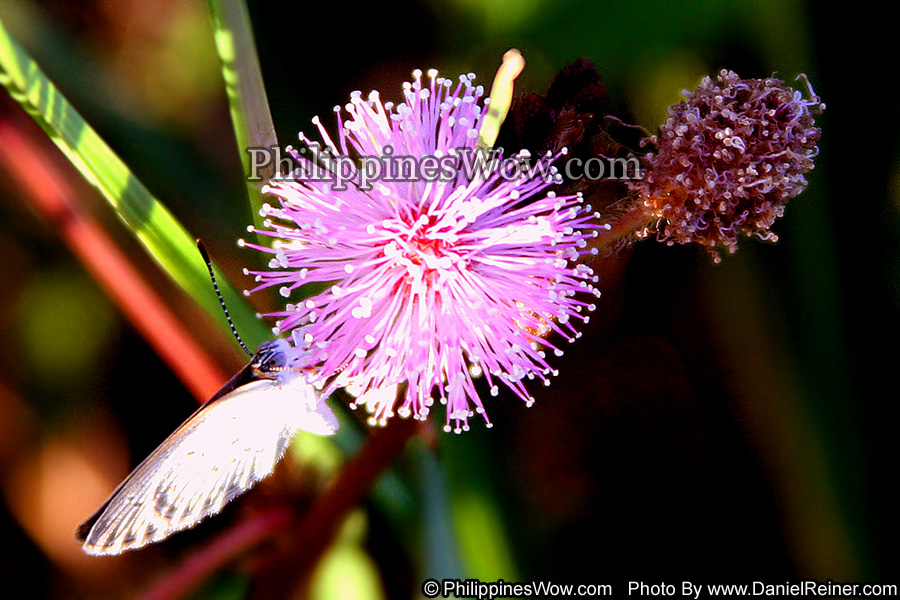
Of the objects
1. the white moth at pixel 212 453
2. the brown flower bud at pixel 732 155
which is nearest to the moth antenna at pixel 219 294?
→ the white moth at pixel 212 453

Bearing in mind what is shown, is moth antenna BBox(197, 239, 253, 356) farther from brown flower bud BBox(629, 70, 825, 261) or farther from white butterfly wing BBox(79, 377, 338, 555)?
brown flower bud BBox(629, 70, 825, 261)

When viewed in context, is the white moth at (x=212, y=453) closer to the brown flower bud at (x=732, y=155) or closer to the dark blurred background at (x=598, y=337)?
the dark blurred background at (x=598, y=337)

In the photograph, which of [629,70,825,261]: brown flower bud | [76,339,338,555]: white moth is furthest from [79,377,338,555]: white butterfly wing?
[629,70,825,261]: brown flower bud

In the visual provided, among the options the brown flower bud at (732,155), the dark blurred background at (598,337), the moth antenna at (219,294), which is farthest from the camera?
the dark blurred background at (598,337)

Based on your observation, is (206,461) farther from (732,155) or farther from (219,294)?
(732,155)

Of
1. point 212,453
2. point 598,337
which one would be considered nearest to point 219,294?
point 212,453

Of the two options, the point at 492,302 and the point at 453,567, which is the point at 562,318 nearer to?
the point at 492,302

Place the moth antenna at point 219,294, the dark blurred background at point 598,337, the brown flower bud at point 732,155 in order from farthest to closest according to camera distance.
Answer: the dark blurred background at point 598,337
the moth antenna at point 219,294
the brown flower bud at point 732,155
